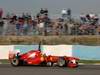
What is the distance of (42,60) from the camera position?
40.9 ft

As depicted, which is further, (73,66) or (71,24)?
(71,24)

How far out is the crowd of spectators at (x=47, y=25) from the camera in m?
18.5

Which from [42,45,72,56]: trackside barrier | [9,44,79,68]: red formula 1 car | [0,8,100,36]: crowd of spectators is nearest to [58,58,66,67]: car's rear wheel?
[9,44,79,68]: red formula 1 car

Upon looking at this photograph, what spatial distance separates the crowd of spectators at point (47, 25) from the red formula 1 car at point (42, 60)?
5.91 m

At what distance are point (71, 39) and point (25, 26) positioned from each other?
321 cm

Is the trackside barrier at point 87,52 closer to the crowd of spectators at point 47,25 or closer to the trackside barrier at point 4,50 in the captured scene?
the crowd of spectators at point 47,25

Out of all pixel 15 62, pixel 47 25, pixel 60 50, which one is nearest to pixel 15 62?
pixel 15 62

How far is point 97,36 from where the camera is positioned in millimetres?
19141

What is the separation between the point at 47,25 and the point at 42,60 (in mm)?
6491

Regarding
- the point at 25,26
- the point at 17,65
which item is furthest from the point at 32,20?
the point at 17,65

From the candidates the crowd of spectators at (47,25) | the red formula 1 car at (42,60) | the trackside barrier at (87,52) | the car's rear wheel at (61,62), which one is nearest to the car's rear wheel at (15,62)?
the red formula 1 car at (42,60)

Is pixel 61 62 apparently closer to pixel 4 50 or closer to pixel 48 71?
pixel 48 71

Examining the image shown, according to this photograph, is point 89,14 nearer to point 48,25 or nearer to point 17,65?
point 48,25

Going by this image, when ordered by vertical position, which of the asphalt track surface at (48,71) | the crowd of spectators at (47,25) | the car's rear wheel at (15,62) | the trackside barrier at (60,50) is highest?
the crowd of spectators at (47,25)
